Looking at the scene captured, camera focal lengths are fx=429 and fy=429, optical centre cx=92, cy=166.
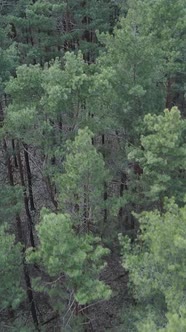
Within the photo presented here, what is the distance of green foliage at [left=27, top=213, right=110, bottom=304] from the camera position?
33.1 ft

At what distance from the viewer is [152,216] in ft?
34.9

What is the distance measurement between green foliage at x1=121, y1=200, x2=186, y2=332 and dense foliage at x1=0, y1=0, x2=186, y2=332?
0.09 ft

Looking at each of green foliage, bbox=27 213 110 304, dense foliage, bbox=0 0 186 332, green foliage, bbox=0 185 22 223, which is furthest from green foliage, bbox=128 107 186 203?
green foliage, bbox=0 185 22 223

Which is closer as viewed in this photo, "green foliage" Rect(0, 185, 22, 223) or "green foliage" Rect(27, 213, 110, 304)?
"green foliage" Rect(27, 213, 110, 304)

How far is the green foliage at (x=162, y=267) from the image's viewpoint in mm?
9539

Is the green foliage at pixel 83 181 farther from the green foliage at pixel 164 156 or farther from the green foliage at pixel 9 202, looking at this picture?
the green foliage at pixel 9 202

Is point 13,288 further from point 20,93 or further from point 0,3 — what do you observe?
point 0,3

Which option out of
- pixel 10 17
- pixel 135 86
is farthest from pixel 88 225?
pixel 10 17

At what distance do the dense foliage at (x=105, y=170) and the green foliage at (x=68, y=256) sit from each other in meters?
0.03

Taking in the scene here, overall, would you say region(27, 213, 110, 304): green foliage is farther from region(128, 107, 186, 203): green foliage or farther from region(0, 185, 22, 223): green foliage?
Result: region(0, 185, 22, 223): green foliage

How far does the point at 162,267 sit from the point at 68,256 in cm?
238

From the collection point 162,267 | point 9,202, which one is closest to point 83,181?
point 162,267

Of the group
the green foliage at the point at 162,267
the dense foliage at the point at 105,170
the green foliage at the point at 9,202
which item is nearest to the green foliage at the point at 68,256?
the dense foliage at the point at 105,170

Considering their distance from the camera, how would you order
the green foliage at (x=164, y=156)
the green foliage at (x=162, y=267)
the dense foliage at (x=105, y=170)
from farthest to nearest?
the green foliage at (x=164, y=156) → the dense foliage at (x=105, y=170) → the green foliage at (x=162, y=267)
